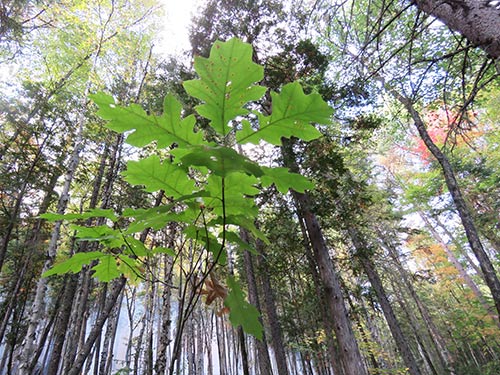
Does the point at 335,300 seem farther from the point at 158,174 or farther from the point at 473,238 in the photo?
the point at 158,174

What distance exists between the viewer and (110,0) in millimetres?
7328

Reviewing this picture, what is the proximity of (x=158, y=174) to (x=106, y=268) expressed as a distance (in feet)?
1.57

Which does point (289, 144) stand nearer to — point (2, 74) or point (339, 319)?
point (339, 319)

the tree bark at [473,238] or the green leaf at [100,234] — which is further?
the tree bark at [473,238]

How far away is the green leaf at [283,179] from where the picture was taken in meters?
0.70

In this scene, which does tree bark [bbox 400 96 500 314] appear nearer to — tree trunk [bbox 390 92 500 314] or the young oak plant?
tree trunk [bbox 390 92 500 314]

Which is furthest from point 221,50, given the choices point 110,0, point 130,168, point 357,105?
point 110,0

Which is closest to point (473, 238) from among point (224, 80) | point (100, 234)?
point (224, 80)

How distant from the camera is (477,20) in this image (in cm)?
166

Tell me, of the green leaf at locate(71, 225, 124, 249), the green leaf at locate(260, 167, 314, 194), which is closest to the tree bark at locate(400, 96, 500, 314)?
the green leaf at locate(260, 167, 314, 194)

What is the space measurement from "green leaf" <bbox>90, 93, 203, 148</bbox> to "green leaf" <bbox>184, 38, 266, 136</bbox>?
8 cm

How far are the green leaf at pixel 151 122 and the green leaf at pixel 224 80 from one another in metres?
0.08

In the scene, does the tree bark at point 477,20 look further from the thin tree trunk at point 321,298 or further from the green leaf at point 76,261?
the thin tree trunk at point 321,298

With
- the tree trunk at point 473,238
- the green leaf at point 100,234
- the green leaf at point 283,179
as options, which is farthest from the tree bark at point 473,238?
the green leaf at point 100,234
